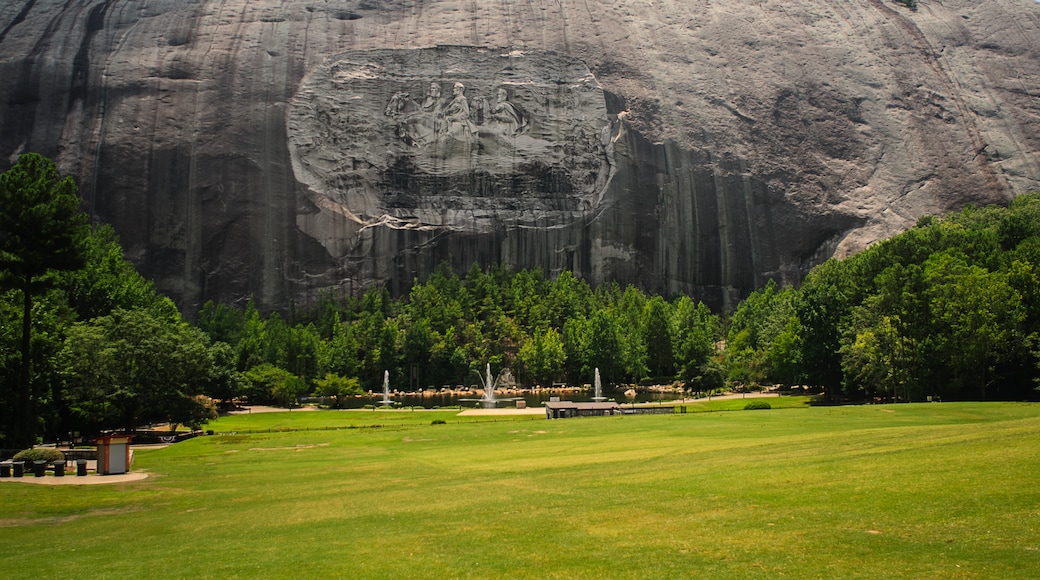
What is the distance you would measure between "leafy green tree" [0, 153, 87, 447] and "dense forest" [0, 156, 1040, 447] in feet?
0.24

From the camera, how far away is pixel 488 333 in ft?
298

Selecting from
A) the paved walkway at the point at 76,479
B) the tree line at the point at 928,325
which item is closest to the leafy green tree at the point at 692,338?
the tree line at the point at 928,325

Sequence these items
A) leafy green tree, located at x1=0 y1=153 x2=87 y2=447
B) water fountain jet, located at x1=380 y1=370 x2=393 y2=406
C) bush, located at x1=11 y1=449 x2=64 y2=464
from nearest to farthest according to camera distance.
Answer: bush, located at x1=11 y1=449 x2=64 y2=464
leafy green tree, located at x1=0 y1=153 x2=87 y2=447
water fountain jet, located at x1=380 y1=370 x2=393 y2=406

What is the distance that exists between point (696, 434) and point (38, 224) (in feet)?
83.1

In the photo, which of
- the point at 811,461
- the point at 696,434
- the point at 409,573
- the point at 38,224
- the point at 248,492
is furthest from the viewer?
the point at 38,224

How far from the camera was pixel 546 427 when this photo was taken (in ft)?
114

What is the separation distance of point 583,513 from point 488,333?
252 feet

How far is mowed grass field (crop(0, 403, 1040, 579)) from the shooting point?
1092 centimetres

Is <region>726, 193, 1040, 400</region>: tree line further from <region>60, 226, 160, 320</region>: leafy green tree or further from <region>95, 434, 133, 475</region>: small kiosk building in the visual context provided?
<region>60, 226, 160, 320</region>: leafy green tree

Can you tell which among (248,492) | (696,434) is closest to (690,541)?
(248,492)

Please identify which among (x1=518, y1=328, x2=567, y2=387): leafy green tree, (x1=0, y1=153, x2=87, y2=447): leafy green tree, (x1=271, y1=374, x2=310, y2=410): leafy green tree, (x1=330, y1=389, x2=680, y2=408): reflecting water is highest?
(x1=0, y1=153, x2=87, y2=447): leafy green tree

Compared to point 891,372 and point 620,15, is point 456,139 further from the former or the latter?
point 891,372

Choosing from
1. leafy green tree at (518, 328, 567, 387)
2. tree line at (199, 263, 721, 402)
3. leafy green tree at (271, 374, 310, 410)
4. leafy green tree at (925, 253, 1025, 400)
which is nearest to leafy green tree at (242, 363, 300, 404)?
leafy green tree at (271, 374, 310, 410)

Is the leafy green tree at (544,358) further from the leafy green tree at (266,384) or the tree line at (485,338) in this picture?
the leafy green tree at (266,384)
